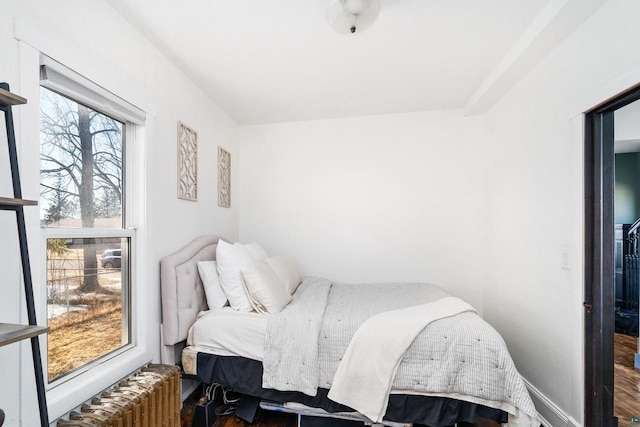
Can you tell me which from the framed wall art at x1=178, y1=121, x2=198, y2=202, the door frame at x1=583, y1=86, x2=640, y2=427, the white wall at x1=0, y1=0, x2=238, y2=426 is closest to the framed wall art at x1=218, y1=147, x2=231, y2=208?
the white wall at x1=0, y1=0, x2=238, y2=426

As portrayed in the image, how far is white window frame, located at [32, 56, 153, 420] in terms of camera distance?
127 cm

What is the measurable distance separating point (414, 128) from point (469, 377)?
8.01ft

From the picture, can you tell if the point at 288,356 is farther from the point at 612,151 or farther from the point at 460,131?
the point at 460,131

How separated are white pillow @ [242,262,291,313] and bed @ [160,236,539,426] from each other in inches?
3.3

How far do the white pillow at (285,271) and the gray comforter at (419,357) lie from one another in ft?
1.56

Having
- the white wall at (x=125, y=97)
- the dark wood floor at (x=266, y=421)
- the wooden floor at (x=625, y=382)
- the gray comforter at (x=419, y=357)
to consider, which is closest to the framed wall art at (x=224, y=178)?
the white wall at (x=125, y=97)

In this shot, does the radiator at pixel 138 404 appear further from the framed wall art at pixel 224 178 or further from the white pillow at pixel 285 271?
the framed wall art at pixel 224 178

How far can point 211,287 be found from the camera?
2.11 m

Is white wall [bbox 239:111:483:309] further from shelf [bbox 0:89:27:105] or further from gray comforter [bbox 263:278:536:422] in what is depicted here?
shelf [bbox 0:89:27:105]

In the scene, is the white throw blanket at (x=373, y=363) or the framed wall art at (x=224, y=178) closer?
the white throw blanket at (x=373, y=363)

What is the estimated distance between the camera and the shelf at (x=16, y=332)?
82 centimetres

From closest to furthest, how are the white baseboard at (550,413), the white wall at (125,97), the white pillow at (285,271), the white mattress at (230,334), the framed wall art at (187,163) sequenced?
1. the white wall at (125,97)
2. the white baseboard at (550,413)
3. the white mattress at (230,334)
4. the framed wall art at (187,163)
5. the white pillow at (285,271)

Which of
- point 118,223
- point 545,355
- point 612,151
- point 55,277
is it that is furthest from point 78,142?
point 545,355

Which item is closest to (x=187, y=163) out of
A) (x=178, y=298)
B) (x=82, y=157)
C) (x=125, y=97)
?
(x=125, y=97)
